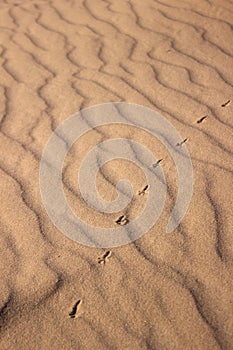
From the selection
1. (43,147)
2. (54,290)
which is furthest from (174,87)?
(54,290)

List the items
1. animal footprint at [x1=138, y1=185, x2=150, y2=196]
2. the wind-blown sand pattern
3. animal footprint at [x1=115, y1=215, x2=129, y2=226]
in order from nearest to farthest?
the wind-blown sand pattern → animal footprint at [x1=115, y1=215, x2=129, y2=226] → animal footprint at [x1=138, y1=185, x2=150, y2=196]

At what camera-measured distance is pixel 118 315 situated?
5.54 ft

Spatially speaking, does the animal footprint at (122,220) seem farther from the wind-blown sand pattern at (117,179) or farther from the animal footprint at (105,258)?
the animal footprint at (105,258)

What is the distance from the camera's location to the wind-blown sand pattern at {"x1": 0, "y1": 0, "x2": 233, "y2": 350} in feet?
5.48

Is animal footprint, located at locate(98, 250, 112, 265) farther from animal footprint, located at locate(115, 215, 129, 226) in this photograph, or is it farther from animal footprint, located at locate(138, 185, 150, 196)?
animal footprint, located at locate(138, 185, 150, 196)

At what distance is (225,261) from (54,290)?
69 centimetres

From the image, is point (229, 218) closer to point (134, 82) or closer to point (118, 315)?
point (118, 315)

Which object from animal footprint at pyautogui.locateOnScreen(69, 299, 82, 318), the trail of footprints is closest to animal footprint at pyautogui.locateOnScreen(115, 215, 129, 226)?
the trail of footprints

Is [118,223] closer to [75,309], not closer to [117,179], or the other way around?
[117,179]

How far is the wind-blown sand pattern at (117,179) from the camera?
65.7 inches

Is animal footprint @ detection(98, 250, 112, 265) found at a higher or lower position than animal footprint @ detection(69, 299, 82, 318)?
higher

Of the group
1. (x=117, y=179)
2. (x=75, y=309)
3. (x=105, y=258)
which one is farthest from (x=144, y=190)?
(x=75, y=309)

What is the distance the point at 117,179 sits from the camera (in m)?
2.31

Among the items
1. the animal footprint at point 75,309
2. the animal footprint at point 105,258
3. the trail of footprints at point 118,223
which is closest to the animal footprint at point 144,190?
the trail of footprints at point 118,223
